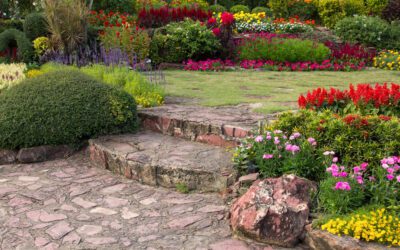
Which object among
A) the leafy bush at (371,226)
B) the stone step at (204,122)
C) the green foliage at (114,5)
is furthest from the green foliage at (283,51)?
the leafy bush at (371,226)

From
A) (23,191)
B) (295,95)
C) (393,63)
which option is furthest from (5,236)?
(393,63)

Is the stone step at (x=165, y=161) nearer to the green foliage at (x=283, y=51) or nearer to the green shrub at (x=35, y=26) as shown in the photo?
the green foliage at (x=283, y=51)

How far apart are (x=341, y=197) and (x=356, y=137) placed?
0.73 meters

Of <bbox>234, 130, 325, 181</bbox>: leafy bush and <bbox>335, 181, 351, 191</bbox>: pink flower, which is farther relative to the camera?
<bbox>234, 130, 325, 181</bbox>: leafy bush

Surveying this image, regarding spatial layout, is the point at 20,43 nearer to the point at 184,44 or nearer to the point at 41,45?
the point at 41,45

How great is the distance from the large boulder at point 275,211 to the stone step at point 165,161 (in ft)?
2.08

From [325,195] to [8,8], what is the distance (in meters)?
19.1

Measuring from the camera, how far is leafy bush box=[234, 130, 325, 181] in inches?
169

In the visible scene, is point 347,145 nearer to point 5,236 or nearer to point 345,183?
point 345,183

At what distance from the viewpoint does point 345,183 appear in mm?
3703

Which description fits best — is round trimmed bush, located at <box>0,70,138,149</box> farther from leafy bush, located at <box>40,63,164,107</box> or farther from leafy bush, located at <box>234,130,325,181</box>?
leafy bush, located at <box>234,130,325,181</box>

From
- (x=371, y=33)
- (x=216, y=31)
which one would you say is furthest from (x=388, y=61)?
(x=216, y=31)

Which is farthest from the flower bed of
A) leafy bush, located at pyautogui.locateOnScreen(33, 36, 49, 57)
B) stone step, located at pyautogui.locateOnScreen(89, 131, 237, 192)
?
leafy bush, located at pyautogui.locateOnScreen(33, 36, 49, 57)

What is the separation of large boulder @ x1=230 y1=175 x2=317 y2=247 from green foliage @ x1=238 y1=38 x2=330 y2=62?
321 inches
